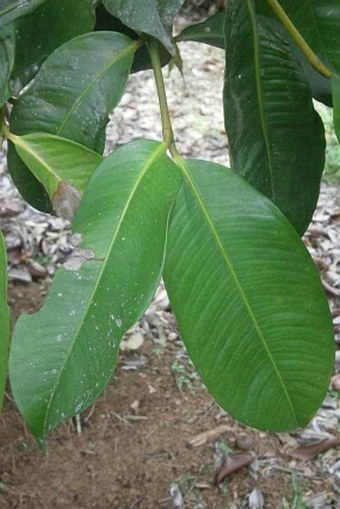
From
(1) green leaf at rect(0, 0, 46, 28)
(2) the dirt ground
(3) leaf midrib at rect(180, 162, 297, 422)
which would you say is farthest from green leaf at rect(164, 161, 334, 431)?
(2) the dirt ground

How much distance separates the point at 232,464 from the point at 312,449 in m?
0.20

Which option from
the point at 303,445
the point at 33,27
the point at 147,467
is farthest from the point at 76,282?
the point at 303,445

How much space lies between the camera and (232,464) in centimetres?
167

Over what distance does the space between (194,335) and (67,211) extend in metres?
0.15

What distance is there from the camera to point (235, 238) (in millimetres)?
636

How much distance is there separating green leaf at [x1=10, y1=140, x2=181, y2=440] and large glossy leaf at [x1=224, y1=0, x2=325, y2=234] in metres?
0.18

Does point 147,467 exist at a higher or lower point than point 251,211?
lower

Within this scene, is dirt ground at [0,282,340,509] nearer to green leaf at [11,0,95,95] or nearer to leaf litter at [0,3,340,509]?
leaf litter at [0,3,340,509]

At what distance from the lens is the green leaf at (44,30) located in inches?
27.9

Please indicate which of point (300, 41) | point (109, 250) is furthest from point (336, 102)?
point (109, 250)

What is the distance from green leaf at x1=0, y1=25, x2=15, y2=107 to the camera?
0.68 m

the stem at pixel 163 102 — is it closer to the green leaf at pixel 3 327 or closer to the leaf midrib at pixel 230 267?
the leaf midrib at pixel 230 267

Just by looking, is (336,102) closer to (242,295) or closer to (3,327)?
(242,295)

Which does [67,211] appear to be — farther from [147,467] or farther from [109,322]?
[147,467]
